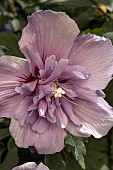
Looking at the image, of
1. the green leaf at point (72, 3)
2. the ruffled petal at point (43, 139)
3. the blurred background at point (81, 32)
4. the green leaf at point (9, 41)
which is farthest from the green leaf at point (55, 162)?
the green leaf at point (72, 3)

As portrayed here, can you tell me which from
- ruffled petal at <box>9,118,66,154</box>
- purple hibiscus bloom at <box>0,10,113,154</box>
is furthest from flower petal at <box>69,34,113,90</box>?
ruffled petal at <box>9,118,66,154</box>

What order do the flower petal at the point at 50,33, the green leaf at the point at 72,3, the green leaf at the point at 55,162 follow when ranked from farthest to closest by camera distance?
the green leaf at the point at 72,3, the green leaf at the point at 55,162, the flower petal at the point at 50,33

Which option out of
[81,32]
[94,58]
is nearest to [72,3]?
[81,32]

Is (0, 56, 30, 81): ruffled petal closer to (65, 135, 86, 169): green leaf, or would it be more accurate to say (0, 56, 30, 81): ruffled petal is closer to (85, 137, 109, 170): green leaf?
(65, 135, 86, 169): green leaf

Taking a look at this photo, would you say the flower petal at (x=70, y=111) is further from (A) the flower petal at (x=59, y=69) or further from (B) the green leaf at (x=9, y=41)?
(B) the green leaf at (x=9, y=41)

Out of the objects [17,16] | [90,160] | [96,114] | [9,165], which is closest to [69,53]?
[96,114]

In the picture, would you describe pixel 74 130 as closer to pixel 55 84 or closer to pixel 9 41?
pixel 55 84

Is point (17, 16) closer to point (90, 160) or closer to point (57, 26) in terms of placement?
point (90, 160)

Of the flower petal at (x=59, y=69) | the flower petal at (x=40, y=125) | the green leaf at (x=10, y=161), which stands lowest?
the green leaf at (x=10, y=161)
